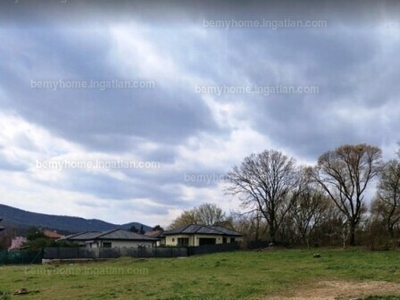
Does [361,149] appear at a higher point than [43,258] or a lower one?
higher

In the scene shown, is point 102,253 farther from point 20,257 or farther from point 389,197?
point 389,197

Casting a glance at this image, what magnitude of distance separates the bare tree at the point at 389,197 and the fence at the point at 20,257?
88.0 feet

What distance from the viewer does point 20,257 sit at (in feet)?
108

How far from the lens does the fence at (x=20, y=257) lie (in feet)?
107

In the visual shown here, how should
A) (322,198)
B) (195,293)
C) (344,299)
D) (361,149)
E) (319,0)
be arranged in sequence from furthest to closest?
(322,198), (361,149), (195,293), (344,299), (319,0)

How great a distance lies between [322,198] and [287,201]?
385 centimetres

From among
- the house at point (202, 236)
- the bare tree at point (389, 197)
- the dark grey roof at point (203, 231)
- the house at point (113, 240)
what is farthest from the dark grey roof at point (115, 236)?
the bare tree at point (389, 197)

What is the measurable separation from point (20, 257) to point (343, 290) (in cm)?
2888

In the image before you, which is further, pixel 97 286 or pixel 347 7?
pixel 97 286

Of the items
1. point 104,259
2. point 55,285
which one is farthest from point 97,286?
point 104,259

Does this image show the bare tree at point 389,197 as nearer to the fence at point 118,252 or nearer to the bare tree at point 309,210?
the bare tree at point 309,210

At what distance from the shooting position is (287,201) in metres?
43.0

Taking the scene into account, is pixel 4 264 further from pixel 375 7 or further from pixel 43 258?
pixel 375 7

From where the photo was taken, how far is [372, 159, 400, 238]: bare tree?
98.8 ft
